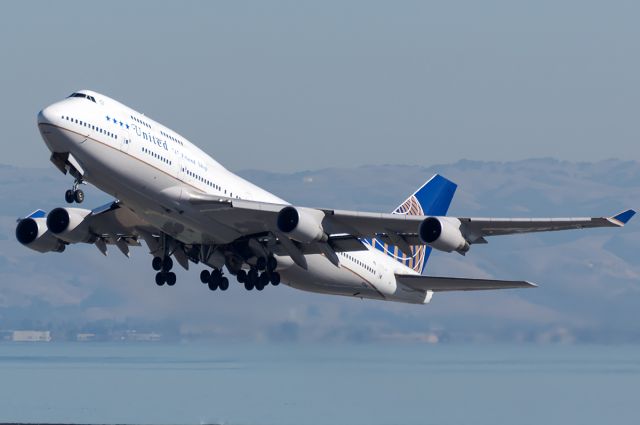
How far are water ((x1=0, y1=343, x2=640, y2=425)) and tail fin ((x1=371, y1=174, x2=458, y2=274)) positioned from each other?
21.2ft

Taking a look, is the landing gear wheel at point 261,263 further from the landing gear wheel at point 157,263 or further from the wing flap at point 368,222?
the landing gear wheel at point 157,263

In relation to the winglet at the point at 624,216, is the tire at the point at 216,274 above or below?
below

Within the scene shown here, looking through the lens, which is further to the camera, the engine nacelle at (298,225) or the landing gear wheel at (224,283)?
the landing gear wheel at (224,283)

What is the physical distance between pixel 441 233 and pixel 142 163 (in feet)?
35.7

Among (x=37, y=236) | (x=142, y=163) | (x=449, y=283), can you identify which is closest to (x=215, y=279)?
(x=37, y=236)

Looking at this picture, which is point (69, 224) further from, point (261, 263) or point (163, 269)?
point (261, 263)

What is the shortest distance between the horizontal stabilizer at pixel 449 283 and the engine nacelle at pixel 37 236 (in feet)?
50.2

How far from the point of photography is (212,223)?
4338 cm

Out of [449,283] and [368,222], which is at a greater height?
[368,222]

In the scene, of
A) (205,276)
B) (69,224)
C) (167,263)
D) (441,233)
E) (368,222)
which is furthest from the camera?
(205,276)

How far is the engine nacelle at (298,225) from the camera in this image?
140ft

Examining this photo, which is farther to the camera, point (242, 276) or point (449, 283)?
point (449, 283)

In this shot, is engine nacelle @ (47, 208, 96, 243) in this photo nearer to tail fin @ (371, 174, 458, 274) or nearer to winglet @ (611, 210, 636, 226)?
tail fin @ (371, 174, 458, 274)

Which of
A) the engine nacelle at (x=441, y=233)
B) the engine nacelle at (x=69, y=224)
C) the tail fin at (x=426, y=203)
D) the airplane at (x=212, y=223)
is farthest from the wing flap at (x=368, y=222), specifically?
the tail fin at (x=426, y=203)
